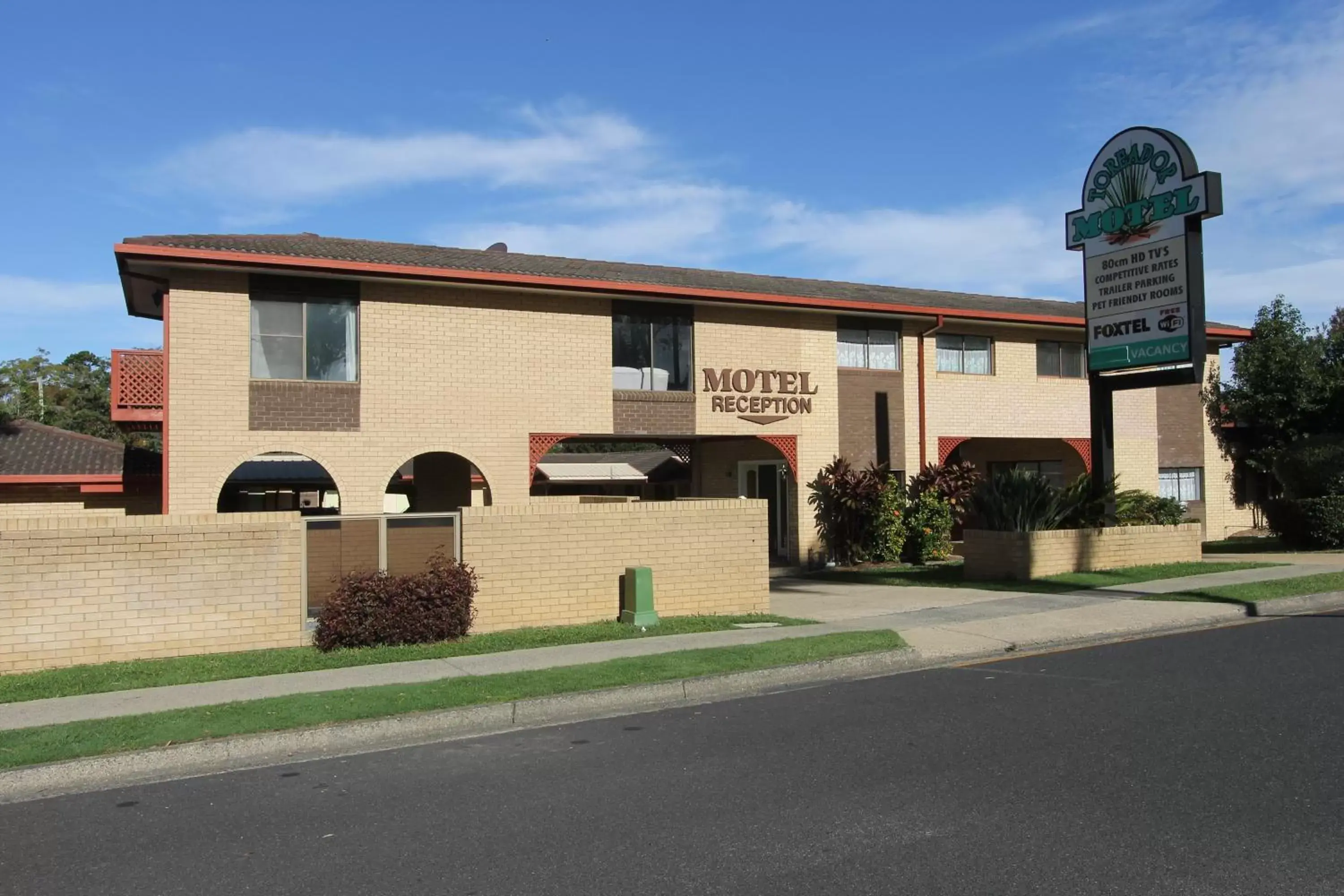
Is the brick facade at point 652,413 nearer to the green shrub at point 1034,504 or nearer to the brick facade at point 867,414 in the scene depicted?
the brick facade at point 867,414

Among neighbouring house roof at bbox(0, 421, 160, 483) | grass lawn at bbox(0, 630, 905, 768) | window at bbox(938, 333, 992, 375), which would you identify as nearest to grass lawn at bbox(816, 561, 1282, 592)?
window at bbox(938, 333, 992, 375)

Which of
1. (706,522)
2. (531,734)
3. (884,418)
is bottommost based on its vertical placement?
(531,734)

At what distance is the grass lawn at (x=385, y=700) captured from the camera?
27.3ft

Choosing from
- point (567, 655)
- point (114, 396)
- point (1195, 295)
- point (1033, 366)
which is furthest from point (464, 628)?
point (1033, 366)

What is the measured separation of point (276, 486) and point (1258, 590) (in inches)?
830

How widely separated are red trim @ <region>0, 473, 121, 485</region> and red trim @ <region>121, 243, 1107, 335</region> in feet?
16.3

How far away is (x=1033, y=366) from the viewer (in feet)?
89.7

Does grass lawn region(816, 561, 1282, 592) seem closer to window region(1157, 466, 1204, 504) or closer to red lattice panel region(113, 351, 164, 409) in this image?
window region(1157, 466, 1204, 504)

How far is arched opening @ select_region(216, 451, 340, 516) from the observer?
86.4 feet

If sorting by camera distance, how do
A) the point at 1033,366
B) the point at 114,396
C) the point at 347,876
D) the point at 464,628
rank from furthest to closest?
the point at 1033,366 < the point at 114,396 < the point at 464,628 < the point at 347,876

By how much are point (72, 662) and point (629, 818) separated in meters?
8.03

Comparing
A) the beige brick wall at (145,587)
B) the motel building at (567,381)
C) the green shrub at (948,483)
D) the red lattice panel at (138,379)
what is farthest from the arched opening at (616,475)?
the beige brick wall at (145,587)

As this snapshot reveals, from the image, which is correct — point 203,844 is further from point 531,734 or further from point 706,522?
point 706,522

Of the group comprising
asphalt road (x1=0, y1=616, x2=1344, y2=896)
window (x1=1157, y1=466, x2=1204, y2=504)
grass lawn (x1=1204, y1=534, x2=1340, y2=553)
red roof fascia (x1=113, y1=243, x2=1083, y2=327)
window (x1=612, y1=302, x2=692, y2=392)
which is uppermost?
red roof fascia (x1=113, y1=243, x2=1083, y2=327)
